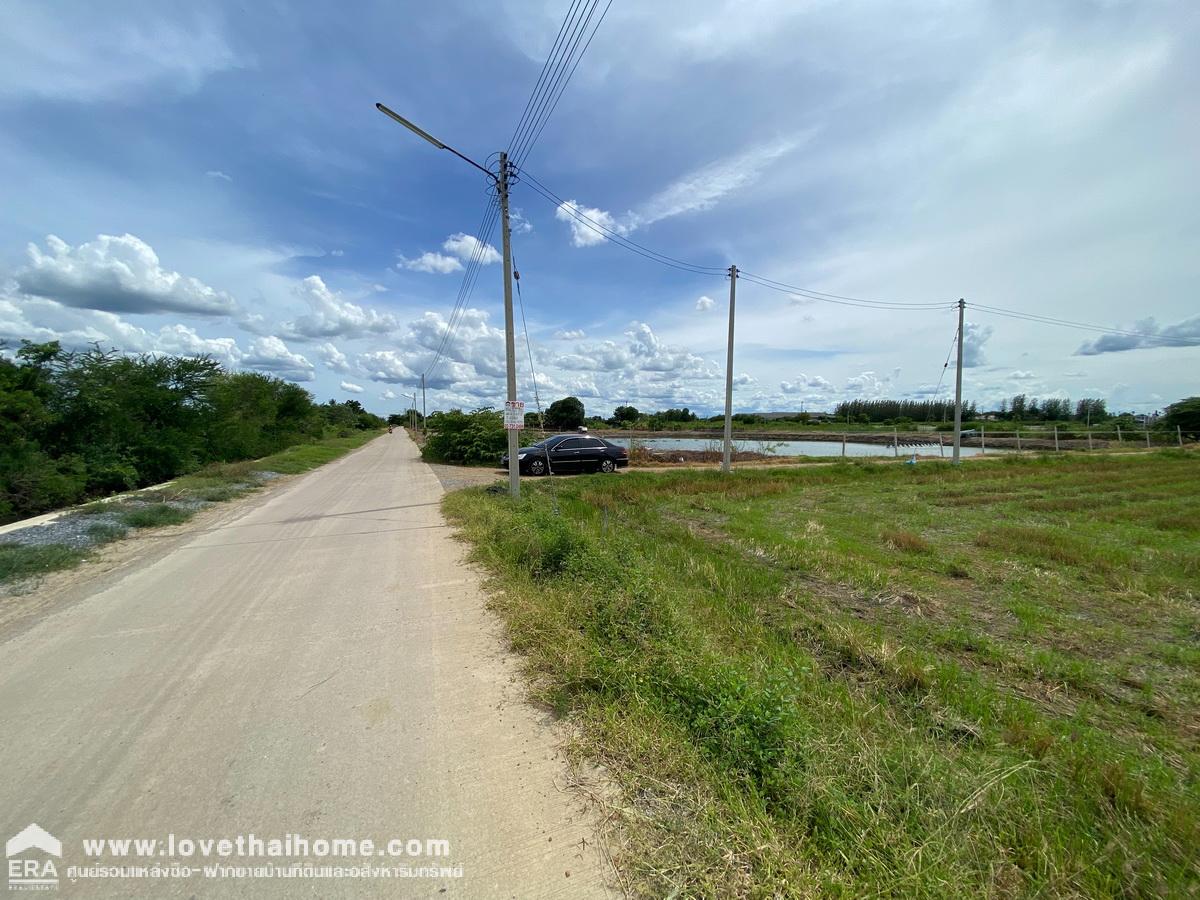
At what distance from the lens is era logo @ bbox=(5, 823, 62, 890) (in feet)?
6.91

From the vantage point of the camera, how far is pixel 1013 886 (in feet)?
6.57

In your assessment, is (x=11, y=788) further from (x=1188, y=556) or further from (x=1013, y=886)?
(x=1188, y=556)

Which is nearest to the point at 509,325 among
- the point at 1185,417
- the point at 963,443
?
the point at 963,443

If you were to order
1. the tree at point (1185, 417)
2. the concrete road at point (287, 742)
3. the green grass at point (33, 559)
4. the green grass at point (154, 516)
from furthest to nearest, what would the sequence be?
the tree at point (1185, 417), the green grass at point (154, 516), the green grass at point (33, 559), the concrete road at point (287, 742)

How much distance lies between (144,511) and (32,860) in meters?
10.2

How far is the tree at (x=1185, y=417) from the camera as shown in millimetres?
42969

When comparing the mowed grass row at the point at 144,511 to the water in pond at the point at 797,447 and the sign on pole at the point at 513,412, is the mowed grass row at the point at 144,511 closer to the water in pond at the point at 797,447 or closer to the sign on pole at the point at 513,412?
the sign on pole at the point at 513,412

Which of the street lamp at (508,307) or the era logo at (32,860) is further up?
the street lamp at (508,307)

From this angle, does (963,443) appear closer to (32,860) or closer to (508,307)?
(508,307)

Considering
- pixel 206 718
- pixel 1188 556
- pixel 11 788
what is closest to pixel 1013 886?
pixel 206 718

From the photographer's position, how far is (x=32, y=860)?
2.22 m

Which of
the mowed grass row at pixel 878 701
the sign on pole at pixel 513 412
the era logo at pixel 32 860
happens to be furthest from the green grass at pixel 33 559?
the sign on pole at pixel 513 412

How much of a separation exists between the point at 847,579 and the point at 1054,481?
54.4ft

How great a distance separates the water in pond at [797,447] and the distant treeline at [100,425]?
20960 millimetres
